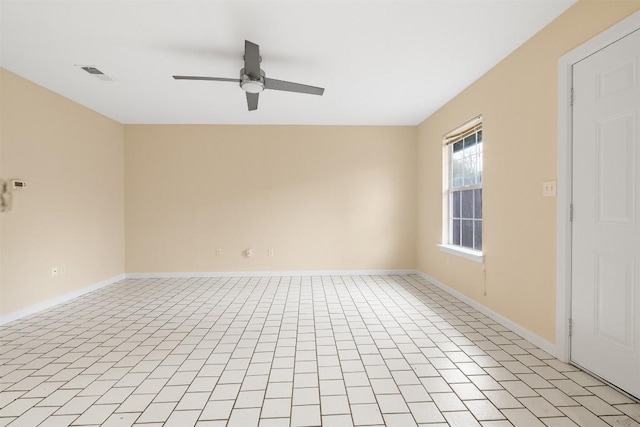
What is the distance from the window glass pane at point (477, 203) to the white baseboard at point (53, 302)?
5421 millimetres

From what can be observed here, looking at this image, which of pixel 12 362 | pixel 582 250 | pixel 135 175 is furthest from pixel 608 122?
pixel 135 175

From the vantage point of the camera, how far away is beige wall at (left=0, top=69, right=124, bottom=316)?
3.46 metres

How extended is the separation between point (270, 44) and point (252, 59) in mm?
379

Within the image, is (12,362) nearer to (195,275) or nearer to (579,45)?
(195,275)

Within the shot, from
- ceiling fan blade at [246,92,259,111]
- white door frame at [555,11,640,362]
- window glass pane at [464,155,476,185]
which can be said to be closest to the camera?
white door frame at [555,11,640,362]

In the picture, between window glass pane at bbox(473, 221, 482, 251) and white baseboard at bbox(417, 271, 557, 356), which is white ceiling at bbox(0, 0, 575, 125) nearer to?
window glass pane at bbox(473, 221, 482, 251)

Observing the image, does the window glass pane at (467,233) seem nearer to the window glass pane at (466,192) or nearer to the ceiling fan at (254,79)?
the window glass pane at (466,192)

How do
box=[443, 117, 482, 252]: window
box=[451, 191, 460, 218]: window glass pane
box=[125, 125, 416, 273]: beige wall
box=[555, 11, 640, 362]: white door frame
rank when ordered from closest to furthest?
box=[555, 11, 640, 362]: white door frame
box=[443, 117, 482, 252]: window
box=[451, 191, 460, 218]: window glass pane
box=[125, 125, 416, 273]: beige wall

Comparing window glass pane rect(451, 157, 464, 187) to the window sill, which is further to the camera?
window glass pane rect(451, 157, 464, 187)

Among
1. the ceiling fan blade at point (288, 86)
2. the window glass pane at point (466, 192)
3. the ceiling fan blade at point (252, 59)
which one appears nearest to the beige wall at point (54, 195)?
the ceiling fan blade at point (252, 59)

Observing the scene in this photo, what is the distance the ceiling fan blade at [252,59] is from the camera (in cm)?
252

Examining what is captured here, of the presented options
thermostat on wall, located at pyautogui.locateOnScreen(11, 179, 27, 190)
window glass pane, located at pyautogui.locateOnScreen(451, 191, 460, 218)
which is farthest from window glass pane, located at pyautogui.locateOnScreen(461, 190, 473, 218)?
thermostat on wall, located at pyautogui.locateOnScreen(11, 179, 27, 190)

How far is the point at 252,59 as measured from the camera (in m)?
2.65

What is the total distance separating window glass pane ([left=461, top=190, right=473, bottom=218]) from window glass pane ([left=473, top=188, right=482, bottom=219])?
90 millimetres
